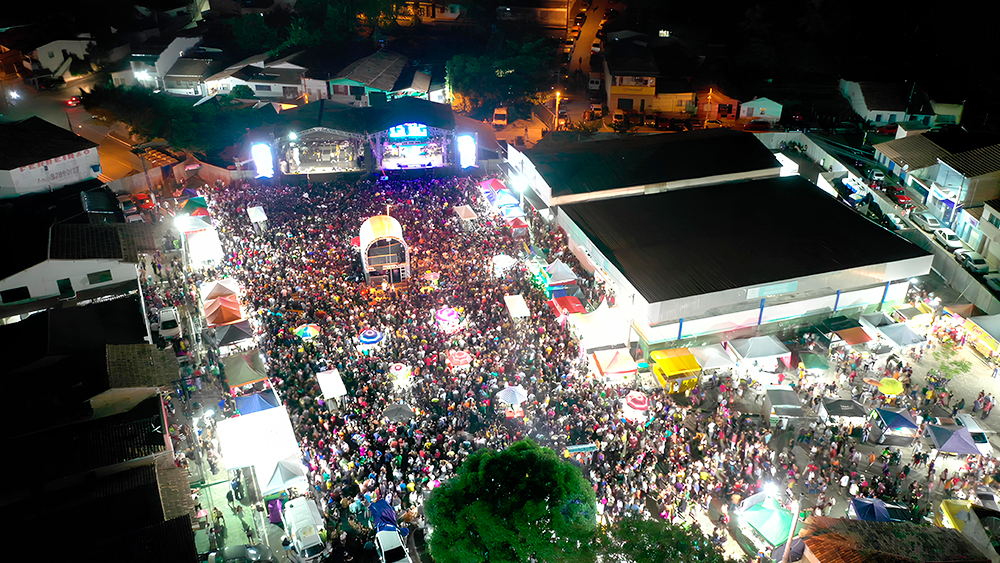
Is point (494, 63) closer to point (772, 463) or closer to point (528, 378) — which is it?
point (528, 378)

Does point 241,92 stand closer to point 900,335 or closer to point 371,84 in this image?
point 371,84

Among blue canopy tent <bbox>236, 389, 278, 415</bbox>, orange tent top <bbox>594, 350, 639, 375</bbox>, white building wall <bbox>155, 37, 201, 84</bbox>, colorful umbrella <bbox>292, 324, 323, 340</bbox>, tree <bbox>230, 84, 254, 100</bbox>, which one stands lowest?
orange tent top <bbox>594, 350, 639, 375</bbox>

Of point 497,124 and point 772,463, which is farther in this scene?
point 497,124

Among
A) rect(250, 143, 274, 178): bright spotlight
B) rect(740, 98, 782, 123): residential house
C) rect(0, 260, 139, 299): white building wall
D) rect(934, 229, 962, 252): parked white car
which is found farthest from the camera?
rect(740, 98, 782, 123): residential house

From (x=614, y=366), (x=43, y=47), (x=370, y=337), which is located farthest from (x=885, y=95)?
(x=43, y=47)

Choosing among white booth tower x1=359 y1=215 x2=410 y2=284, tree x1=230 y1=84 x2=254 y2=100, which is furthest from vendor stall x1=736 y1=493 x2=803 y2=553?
tree x1=230 y1=84 x2=254 y2=100

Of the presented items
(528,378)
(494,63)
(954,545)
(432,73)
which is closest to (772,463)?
(954,545)

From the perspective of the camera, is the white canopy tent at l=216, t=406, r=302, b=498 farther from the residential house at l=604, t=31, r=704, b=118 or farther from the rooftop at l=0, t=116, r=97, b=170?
the residential house at l=604, t=31, r=704, b=118
